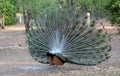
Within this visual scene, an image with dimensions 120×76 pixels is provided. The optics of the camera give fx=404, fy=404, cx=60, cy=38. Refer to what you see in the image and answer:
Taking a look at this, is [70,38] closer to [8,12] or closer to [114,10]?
[114,10]

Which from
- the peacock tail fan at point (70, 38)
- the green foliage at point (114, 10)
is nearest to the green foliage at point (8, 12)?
the green foliage at point (114, 10)

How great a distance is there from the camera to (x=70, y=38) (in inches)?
453

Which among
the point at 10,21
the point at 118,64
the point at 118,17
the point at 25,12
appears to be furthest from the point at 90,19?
the point at 10,21

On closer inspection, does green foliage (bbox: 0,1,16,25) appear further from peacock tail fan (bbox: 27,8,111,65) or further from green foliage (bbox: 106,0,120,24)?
peacock tail fan (bbox: 27,8,111,65)

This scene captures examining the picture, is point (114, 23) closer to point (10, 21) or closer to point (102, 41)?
point (102, 41)

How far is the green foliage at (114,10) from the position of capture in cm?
2627

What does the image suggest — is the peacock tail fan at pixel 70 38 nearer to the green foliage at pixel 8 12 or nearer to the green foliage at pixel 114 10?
the green foliage at pixel 114 10

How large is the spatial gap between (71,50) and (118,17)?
15.3 m

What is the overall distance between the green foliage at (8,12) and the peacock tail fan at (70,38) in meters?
31.5

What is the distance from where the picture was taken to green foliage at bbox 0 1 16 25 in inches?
1704

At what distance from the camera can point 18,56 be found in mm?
16094

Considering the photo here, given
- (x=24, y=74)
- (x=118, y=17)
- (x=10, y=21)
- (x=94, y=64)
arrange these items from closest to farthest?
(x=24, y=74) < (x=94, y=64) < (x=118, y=17) < (x=10, y=21)

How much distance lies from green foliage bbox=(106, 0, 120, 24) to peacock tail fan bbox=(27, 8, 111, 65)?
1478cm

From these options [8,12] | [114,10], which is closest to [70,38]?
[114,10]
